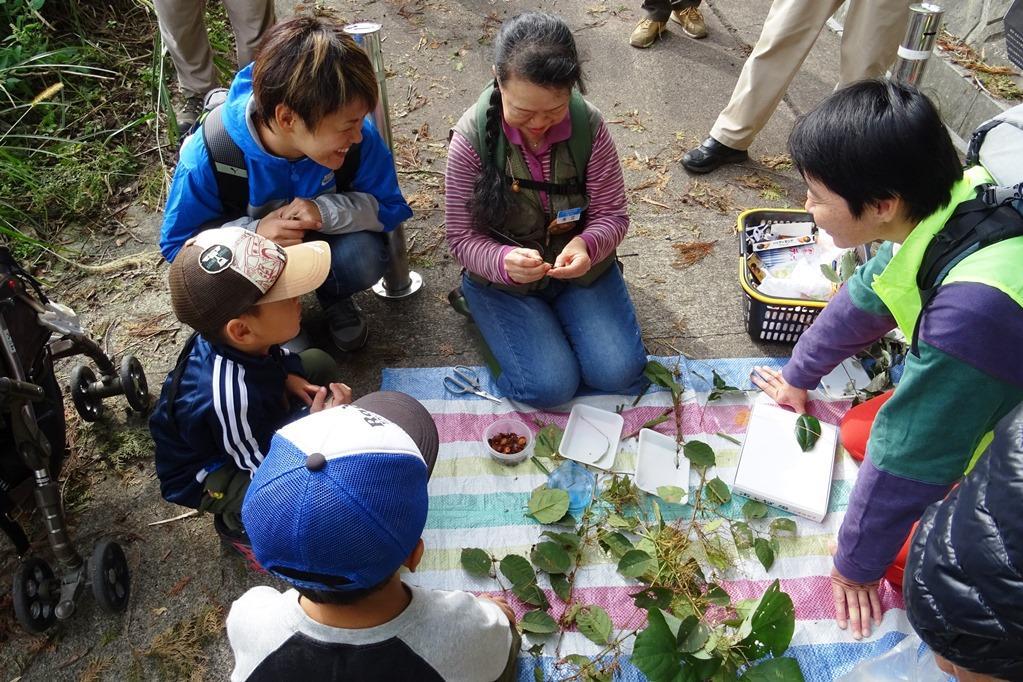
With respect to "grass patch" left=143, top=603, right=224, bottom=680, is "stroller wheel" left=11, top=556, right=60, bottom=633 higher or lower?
higher

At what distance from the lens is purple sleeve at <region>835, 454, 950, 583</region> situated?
1836mm

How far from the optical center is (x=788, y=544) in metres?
2.30

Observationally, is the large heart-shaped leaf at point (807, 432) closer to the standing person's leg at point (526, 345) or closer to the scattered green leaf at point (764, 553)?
the scattered green leaf at point (764, 553)

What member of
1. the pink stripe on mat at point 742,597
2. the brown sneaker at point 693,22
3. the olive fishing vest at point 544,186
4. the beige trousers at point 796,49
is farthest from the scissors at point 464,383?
the brown sneaker at point 693,22

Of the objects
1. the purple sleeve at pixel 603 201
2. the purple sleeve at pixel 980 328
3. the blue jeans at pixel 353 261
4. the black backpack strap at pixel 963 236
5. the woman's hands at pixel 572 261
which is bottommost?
the blue jeans at pixel 353 261

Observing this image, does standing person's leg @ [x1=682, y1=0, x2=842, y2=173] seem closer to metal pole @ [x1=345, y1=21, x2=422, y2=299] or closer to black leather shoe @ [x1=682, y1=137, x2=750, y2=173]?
black leather shoe @ [x1=682, y1=137, x2=750, y2=173]

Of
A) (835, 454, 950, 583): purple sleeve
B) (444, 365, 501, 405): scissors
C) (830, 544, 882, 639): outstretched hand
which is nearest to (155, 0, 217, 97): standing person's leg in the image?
(444, 365, 501, 405): scissors

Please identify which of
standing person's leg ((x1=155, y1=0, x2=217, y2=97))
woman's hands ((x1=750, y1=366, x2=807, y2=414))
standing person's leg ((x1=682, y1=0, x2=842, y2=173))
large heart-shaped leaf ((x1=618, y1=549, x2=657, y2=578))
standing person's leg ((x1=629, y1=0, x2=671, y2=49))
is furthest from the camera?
standing person's leg ((x1=629, y1=0, x2=671, y2=49))

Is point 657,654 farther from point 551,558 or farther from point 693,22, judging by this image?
point 693,22

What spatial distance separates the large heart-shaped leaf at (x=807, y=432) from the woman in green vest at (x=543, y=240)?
0.60m

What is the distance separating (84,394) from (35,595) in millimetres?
763

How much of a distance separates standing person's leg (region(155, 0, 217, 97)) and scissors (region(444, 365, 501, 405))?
7.75 ft

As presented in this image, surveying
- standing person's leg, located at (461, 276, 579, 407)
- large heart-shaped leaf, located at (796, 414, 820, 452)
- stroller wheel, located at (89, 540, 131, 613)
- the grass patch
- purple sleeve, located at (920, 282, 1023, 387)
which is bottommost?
the grass patch

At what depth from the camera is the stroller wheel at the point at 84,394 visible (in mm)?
2510
